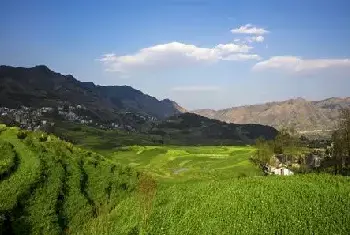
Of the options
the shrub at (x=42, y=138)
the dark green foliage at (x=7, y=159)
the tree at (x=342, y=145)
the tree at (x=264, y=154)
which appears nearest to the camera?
the dark green foliage at (x=7, y=159)

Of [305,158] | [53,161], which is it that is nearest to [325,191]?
[53,161]

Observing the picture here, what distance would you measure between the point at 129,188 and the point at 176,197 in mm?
10202

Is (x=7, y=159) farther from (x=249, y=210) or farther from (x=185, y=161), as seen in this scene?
(x=185, y=161)

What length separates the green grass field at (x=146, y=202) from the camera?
37.7 m

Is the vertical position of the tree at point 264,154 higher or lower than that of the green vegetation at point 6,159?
lower

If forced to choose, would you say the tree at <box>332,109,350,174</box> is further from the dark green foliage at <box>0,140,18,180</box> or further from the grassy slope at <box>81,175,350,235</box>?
the dark green foliage at <box>0,140,18,180</box>

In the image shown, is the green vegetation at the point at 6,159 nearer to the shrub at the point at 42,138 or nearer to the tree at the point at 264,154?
the shrub at the point at 42,138

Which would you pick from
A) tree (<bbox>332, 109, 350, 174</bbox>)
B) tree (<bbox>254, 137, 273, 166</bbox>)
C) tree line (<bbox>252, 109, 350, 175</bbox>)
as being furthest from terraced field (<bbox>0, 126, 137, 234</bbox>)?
tree (<bbox>254, 137, 273, 166</bbox>)

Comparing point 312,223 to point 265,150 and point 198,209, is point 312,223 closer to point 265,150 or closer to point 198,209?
point 198,209

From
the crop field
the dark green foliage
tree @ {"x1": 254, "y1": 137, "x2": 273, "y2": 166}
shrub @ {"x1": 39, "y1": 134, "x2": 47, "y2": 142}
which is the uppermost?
shrub @ {"x1": 39, "y1": 134, "x2": 47, "y2": 142}

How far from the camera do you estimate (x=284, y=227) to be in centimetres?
3647

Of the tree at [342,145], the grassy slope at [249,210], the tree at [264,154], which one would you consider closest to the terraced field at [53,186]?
the grassy slope at [249,210]

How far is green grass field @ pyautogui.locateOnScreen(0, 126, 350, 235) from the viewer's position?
124ft

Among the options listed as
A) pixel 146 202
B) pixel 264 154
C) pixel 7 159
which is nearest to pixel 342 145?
pixel 264 154
